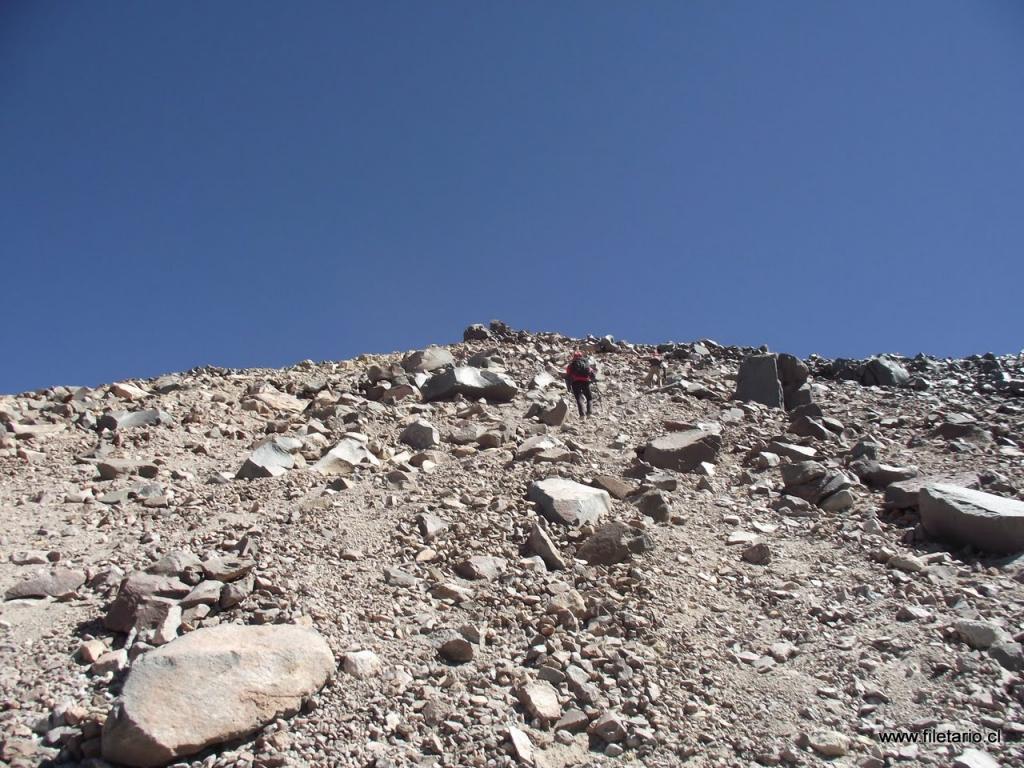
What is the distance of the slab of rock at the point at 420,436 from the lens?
9172mm

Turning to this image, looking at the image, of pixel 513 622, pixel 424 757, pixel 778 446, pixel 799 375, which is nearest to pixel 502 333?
pixel 799 375

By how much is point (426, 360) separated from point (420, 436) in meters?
3.96

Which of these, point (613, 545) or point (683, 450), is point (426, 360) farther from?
point (613, 545)

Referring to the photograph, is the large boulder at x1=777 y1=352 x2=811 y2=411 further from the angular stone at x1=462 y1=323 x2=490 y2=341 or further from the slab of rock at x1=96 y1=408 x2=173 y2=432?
the slab of rock at x1=96 y1=408 x2=173 y2=432

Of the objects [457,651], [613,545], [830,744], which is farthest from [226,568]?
[830,744]

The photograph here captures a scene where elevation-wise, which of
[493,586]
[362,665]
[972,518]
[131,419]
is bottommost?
[362,665]

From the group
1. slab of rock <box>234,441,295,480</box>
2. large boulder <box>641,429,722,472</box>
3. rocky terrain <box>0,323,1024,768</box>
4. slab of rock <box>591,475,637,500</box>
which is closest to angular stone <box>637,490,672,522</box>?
rocky terrain <box>0,323,1024,768</box>

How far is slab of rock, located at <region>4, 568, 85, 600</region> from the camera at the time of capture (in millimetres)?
5242

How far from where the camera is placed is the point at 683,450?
29.0ft

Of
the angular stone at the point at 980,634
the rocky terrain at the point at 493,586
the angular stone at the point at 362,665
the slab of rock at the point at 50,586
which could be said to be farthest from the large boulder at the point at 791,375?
the slab of rock at the point at 50,586

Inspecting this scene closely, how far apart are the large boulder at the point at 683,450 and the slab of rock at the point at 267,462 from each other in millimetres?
4475

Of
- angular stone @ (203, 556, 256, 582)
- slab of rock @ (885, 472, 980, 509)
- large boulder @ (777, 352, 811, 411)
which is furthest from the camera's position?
large boulder @ (777, 352, 811, 411)

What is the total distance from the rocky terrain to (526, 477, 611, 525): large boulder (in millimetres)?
35

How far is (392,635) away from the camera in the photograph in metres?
5.01
